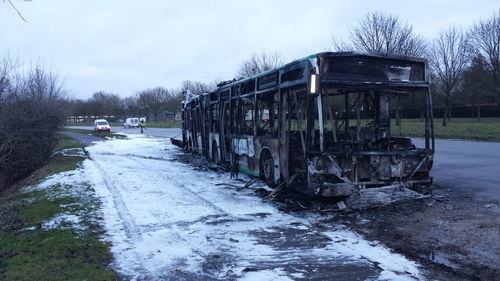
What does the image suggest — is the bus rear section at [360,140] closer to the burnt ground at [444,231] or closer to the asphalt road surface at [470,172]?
the burnt ground at [444,231]

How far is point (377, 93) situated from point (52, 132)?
1554 centimetres

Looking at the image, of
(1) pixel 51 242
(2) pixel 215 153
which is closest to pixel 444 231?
(1) pixel 51 242

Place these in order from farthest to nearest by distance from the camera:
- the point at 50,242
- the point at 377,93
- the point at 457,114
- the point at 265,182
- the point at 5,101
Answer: the point at 457,114
the point at 5,101
the point at 265,182
the point at 377,93
the point at 50,242

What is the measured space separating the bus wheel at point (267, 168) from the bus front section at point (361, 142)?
1.69m

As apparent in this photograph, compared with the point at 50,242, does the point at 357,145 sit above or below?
above

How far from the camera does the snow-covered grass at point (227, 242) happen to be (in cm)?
490

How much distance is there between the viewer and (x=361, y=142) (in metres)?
8.41

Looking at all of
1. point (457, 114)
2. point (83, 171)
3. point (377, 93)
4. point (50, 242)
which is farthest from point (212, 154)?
point (457, 114)

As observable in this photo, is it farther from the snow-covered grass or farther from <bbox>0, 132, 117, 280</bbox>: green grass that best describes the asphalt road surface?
<bbox>0, 132, 117, 280</bbox>: green grass

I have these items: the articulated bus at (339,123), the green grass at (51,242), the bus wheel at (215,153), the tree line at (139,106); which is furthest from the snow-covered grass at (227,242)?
the tree line at (139,106)

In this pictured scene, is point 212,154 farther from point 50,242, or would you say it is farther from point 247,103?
point 50,242

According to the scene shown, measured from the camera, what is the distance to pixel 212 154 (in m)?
15.7

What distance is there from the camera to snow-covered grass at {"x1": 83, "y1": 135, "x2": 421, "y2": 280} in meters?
4.90

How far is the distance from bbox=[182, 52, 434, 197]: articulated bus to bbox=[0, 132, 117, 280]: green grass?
399cm
